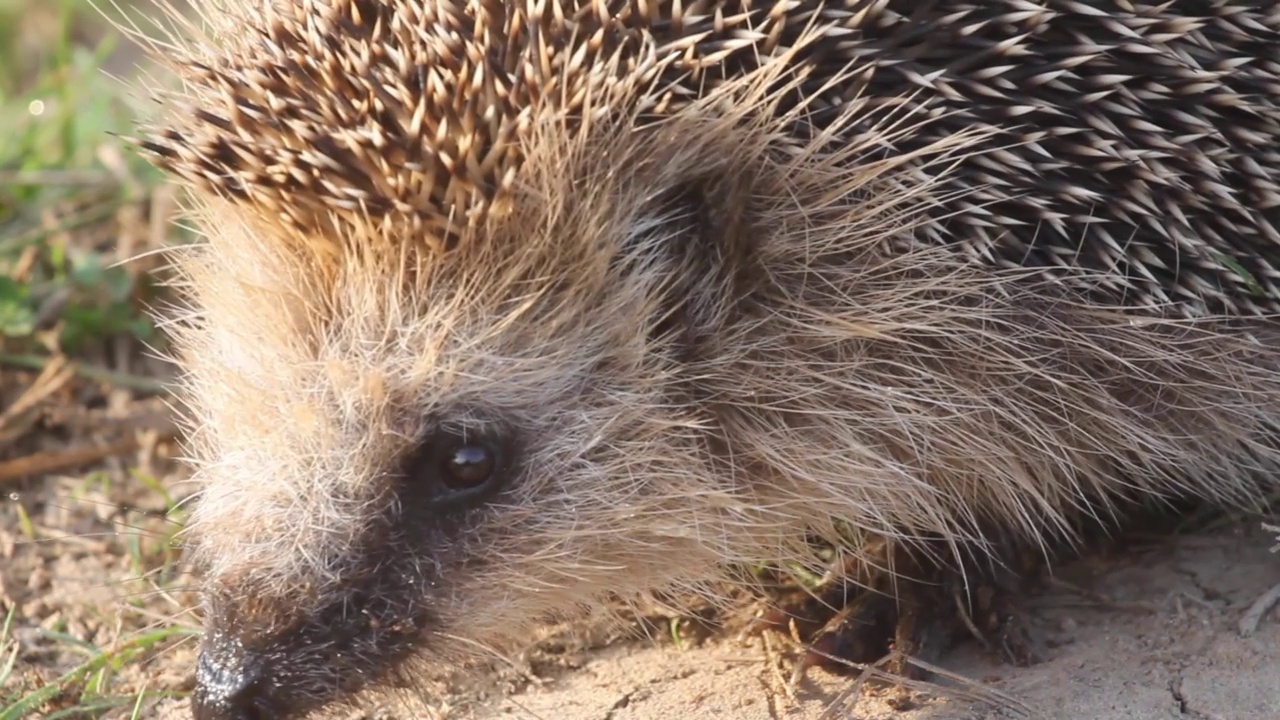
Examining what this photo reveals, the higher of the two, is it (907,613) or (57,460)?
(57,460)

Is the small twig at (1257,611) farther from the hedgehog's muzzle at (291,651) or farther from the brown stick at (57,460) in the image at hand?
the brown stick at (57,460)

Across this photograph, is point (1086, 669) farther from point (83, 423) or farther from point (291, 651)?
point (83, 423)

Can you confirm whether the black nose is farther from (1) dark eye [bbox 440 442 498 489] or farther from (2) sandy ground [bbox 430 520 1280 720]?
(2) sandy ground [bbox 430 520 1280 720]

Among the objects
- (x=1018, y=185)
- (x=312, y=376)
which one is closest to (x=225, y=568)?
(x=312, y=376)

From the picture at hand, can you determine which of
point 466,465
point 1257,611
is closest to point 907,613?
point 1257,611

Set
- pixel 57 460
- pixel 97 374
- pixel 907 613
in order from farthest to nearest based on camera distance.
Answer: pixel 97 374 < pixel 57 460 < pixel 907 613

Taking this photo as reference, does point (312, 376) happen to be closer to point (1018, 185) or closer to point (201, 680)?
point (201, 680)
